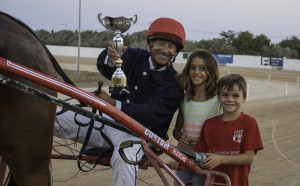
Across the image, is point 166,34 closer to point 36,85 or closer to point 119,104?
point 119,104

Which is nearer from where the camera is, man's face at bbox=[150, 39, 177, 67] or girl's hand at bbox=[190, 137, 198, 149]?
man's face at bbox=[150, 39, 177, 67]

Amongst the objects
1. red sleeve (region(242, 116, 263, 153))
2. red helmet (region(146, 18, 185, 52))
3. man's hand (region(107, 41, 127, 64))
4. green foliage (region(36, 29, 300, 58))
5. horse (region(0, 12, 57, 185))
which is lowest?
red sleeve (region(242, 116, 263, 153))

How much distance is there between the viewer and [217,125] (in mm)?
2988

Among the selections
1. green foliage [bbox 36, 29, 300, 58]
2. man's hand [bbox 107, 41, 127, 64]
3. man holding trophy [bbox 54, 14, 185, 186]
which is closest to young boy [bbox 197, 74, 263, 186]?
man holding trophy [bbox 54, 14, 185, 186]

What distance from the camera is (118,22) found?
288 cm

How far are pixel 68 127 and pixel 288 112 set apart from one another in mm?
9438

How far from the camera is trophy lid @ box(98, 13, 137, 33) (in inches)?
113

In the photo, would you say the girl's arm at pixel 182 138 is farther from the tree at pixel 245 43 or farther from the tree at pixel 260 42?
the tree at pixel 260 42

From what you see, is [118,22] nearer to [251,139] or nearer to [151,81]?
[151,81]

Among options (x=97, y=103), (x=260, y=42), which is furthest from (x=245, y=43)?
(x=97, y=103)

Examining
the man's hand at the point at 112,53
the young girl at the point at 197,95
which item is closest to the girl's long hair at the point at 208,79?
the young girl at the point at 197,95

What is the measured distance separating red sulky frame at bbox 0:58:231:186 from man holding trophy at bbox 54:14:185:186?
0.35 meters

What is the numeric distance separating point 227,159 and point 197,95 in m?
0.60

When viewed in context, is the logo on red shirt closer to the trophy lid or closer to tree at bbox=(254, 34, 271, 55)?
the trophy lid
